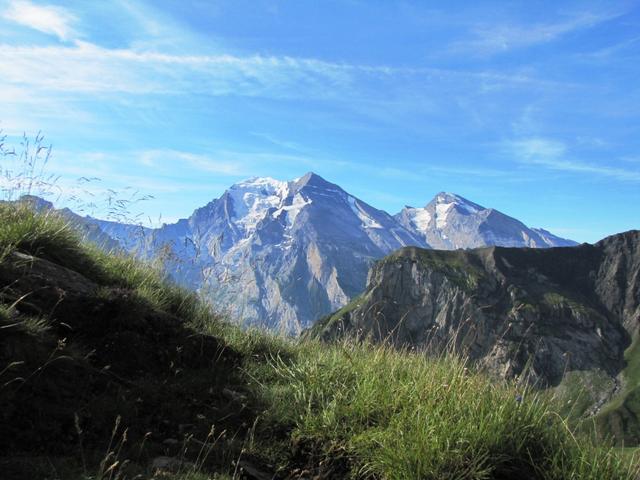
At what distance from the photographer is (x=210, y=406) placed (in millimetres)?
6547

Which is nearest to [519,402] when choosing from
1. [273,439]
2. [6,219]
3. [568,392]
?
[568,392]

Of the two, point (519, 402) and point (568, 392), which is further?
point (568, 392)

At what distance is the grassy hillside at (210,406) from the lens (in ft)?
16.3

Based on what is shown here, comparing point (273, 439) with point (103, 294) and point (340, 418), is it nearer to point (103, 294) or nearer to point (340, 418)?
point (340, 418)

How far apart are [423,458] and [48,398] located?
4119mm

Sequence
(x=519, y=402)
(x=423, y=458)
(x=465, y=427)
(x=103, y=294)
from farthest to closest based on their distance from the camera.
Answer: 1. (x=103, y=294)
2. (x=519, y=402)
3. (x=465, y=427)
4. (x=423, y=458)

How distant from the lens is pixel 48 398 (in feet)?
18.1

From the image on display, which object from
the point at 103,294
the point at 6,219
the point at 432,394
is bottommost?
the point at 432,394

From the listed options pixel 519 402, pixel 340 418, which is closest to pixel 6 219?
pixel 340 418

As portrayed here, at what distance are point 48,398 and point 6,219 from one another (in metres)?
4.42

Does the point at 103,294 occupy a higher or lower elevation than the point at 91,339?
higher

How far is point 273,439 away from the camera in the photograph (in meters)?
6.11

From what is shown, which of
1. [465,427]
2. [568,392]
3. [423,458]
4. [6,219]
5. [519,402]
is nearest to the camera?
[423,458]

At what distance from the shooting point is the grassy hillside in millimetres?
4965
